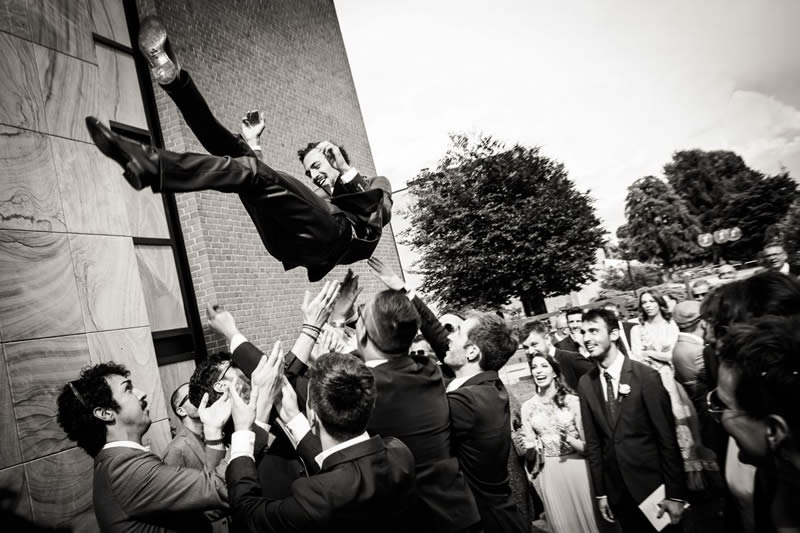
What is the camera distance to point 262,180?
2.89 meters

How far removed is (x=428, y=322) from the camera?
135 inches

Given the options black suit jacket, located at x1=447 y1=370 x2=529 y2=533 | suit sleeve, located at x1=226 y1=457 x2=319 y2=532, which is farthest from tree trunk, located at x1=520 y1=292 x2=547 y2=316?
suit sleeve, located at x1=226 y1=457 x2=319 y2=532

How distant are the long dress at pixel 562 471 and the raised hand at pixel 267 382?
2.66m

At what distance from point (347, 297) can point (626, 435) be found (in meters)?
2.02

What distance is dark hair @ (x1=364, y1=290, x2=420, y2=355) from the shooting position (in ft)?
8.55

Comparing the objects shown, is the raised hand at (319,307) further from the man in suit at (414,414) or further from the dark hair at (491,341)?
the dark hair at (491,341)

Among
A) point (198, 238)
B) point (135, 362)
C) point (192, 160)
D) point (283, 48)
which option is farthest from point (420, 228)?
point (192, 160)

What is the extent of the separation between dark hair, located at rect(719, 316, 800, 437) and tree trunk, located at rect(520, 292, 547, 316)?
75.1ft

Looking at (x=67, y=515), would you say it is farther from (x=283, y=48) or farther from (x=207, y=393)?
(x=283, y=48)

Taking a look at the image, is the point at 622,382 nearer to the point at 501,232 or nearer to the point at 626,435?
the point at 626,435

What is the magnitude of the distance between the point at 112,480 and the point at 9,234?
2.56 metres

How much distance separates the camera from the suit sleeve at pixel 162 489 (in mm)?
2385

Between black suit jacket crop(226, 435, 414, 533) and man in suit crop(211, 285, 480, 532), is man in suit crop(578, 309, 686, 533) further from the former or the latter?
black suit jacket crop(226, 435, 414, 533)

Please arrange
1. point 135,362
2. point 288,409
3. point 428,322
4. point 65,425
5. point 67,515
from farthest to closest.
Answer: point 135,362
point 67,515
point 428,322
point 65,425
point 288,409
